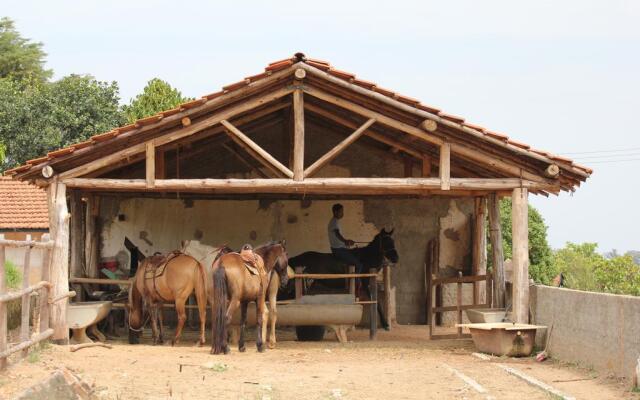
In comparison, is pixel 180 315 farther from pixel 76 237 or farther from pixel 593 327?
pixel 593 327

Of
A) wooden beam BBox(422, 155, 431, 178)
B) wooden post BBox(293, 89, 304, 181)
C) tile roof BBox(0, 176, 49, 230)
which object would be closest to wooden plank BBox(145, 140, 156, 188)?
wooden post BBox(293, 89, 304, 181)

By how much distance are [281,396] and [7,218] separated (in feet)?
72.1

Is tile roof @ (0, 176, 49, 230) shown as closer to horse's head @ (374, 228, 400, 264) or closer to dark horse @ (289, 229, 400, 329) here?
dark horse @ (289, 229, 400, 329)

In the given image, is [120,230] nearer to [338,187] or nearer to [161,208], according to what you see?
[161,208]

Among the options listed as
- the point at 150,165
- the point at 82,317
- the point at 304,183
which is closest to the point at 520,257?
the point at 304,183

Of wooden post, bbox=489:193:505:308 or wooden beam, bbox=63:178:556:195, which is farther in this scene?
wooden post, bbox=489:193:505:308

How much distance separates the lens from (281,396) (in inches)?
390

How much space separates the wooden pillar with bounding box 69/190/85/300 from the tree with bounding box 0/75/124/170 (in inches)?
747

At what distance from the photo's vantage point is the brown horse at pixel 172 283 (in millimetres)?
14516

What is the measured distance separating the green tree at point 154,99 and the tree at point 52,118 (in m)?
1.23

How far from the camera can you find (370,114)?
1434 centimetres

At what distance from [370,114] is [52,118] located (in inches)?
906

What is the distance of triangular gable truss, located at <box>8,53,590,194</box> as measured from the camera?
13945 mm

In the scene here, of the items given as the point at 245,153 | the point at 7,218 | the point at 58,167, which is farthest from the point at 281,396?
the point at 7,218
